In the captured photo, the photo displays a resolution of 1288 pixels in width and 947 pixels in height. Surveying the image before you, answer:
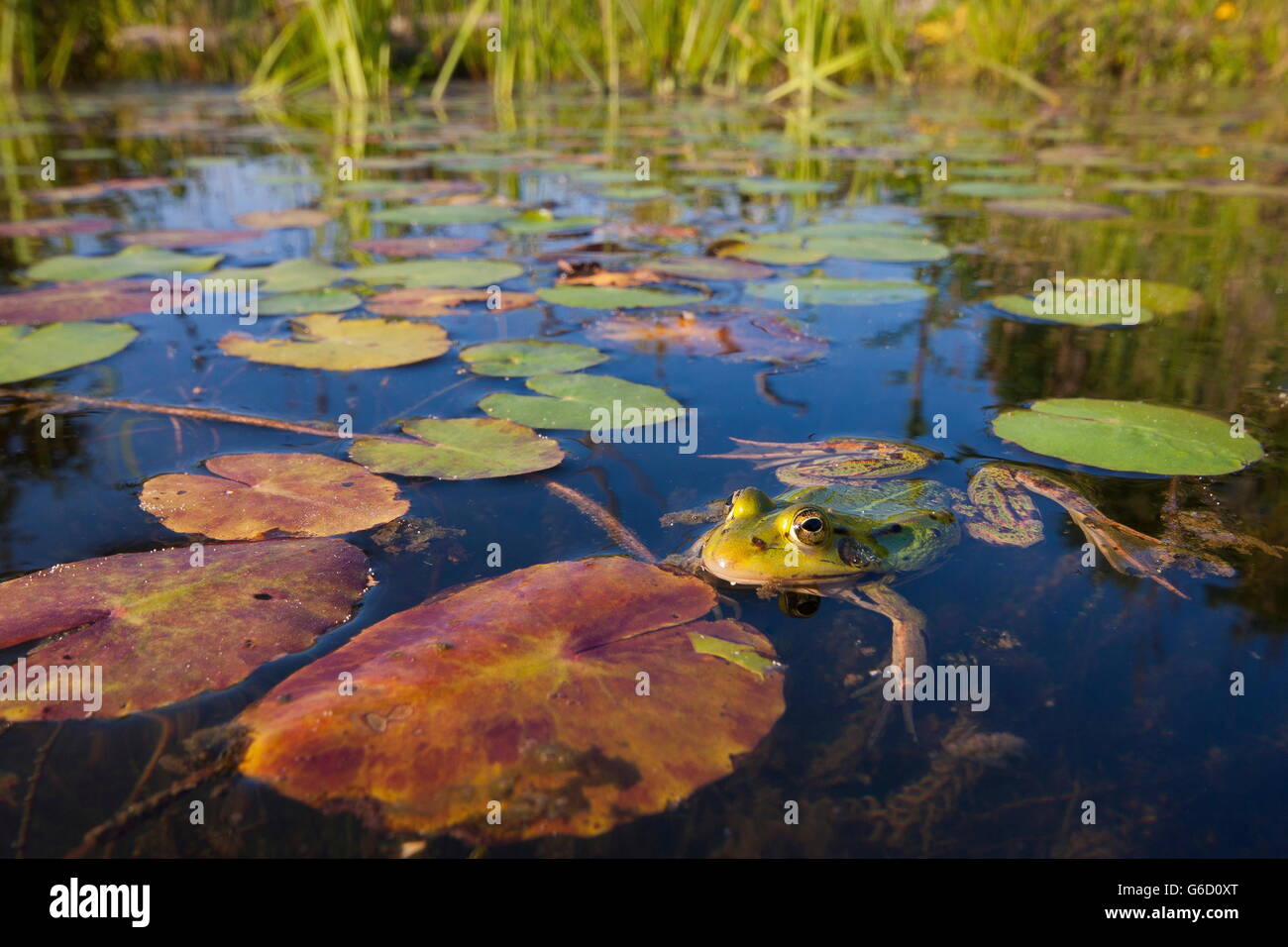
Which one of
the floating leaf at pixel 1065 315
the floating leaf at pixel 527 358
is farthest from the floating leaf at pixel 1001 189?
the floating leaf at pixel 527 358

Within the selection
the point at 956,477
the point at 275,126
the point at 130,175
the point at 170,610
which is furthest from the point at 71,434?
the point at 275,126

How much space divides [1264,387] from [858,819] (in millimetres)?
2515

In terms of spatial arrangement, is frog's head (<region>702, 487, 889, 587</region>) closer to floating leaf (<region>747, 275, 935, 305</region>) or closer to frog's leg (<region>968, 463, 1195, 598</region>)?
frog's leg (<region>968, 463, 1195, 598</region>)

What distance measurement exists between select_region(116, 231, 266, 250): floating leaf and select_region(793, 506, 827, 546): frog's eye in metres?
4.27

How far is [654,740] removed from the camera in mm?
1362

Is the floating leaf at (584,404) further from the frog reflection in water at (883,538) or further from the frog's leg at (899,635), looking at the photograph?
the frog's leg at (899,635)

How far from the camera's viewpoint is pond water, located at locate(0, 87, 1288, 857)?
50.6 inches

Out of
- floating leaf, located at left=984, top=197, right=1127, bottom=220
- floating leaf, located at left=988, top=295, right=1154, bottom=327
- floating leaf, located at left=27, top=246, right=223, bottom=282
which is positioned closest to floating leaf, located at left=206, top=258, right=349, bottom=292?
floating leaf, located at left=27, top=246, right=223, bottom=282

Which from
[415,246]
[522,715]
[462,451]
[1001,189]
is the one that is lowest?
[522,715]

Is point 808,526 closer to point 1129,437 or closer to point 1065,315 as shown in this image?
point 1129,437

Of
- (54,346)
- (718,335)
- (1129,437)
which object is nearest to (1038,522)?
(1129,437)

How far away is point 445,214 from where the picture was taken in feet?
17.7

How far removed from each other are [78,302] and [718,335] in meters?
2.62
